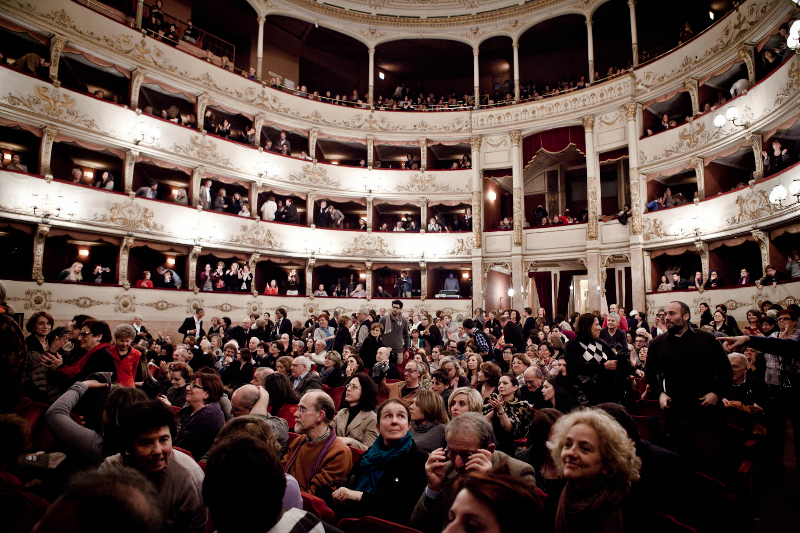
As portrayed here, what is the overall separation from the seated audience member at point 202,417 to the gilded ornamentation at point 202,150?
459 inches

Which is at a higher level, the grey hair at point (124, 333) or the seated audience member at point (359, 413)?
the grey hair at point (124, 333)

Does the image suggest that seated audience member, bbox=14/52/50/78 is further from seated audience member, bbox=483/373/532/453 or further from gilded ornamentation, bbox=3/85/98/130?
seated audience member, bbox=483/373/532/453

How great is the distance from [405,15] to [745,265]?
14017 millimetres

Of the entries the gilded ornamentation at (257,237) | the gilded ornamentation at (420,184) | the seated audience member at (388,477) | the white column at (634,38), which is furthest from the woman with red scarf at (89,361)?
the white column at (634,38)

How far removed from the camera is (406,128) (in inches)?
671

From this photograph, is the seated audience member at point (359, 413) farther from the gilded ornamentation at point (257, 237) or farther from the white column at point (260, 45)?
the white column at point (260, 45)

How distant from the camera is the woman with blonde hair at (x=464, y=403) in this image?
340cm

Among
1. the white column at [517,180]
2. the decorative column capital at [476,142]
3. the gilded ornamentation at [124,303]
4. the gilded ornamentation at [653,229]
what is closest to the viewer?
the gilded ornamentation at [124,303]

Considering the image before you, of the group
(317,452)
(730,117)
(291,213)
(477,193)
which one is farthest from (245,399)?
(477,193)

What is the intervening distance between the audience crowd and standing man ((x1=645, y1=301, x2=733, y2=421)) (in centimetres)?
1

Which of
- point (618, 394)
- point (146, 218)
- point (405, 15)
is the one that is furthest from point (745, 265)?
point (146, 218)

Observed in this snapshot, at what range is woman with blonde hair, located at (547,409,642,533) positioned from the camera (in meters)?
1.83

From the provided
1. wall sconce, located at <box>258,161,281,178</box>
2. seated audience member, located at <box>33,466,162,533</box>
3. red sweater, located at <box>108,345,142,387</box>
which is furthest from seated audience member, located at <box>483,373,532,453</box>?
wall sconce, located at <box>258,161,281,178</box>

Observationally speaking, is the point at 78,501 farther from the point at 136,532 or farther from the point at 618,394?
the point at 618,394
